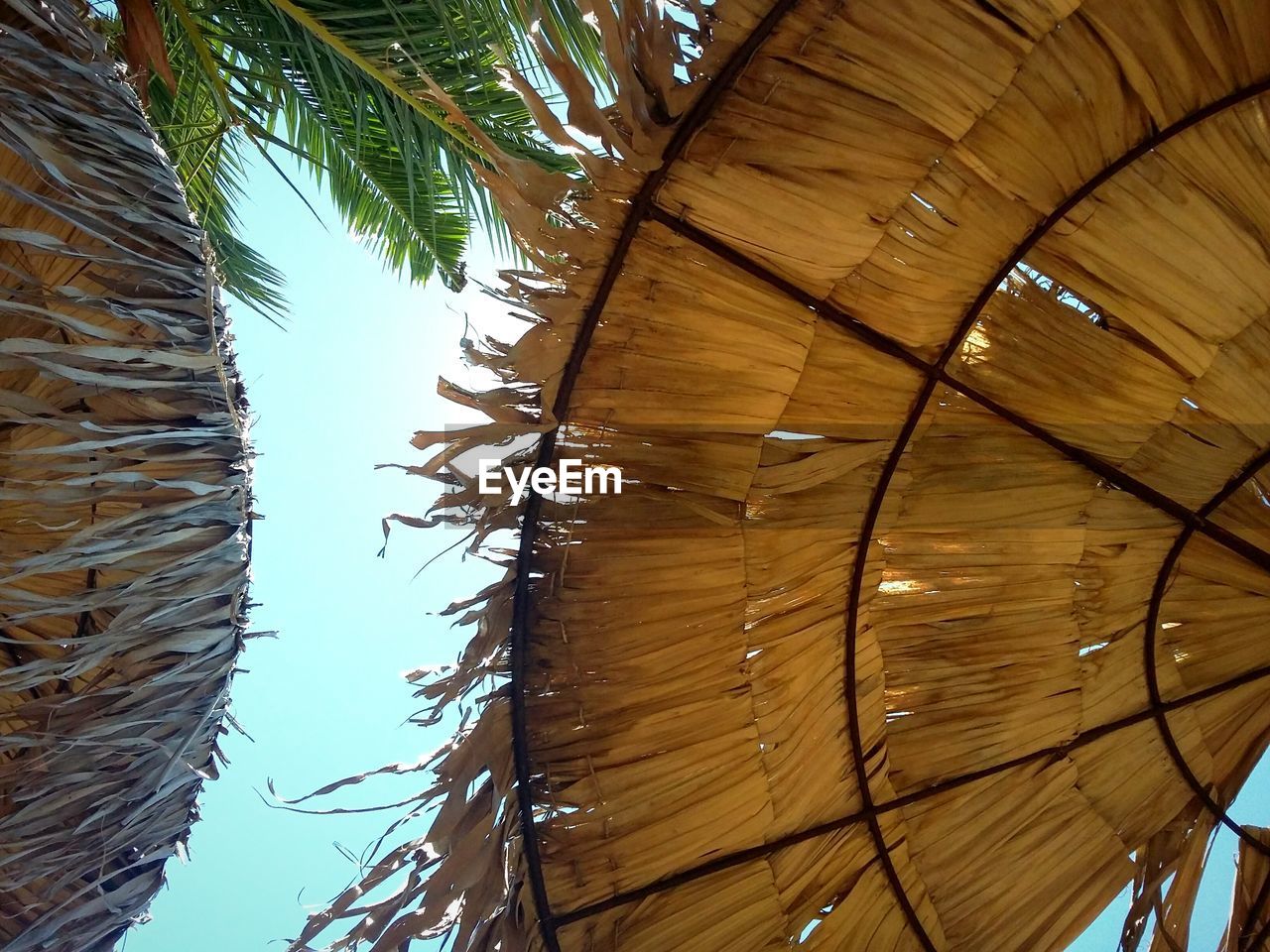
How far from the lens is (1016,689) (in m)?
1.63

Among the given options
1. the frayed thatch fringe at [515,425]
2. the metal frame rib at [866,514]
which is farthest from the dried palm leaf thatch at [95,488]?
the metal frame rib at [866,514]

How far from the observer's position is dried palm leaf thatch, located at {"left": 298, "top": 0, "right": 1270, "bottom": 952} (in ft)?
3.81

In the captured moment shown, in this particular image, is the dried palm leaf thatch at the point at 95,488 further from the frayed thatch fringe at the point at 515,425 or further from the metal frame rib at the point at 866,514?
the metal frame rib at the point at 866,514

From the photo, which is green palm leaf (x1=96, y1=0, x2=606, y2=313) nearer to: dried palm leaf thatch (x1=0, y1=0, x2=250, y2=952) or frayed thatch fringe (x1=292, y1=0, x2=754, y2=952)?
dried palm leaf thatch (x1=0, y1=0, x2=250, y2=952)

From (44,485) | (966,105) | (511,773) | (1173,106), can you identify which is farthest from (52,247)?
(1173,106)

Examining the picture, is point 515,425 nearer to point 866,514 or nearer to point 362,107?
point 866,514

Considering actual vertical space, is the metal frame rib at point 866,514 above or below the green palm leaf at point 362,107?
below

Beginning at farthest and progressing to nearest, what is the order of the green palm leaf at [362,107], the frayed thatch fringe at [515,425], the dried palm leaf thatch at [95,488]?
the green palm leaf at [362,107], the dried palm leaf thatch at [95,488], the frayed thatch fringe at [515,425]

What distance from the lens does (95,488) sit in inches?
49.7

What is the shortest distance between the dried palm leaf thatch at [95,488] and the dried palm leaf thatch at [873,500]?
0.46 meters

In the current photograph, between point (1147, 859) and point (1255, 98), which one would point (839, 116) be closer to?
point (1255, 98)

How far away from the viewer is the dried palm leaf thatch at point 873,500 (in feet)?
3.81

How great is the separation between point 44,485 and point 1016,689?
1.69 m

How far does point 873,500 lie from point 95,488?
125 cm
